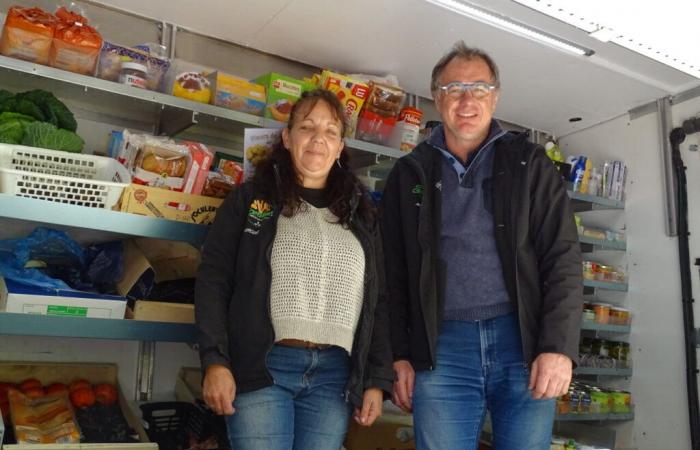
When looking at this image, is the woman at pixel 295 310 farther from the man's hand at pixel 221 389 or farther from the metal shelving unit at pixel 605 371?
the metal shelving unit at pixel 605 371

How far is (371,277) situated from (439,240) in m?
0.22

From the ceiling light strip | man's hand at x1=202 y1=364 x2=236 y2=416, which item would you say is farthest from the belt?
the ceiling light strip

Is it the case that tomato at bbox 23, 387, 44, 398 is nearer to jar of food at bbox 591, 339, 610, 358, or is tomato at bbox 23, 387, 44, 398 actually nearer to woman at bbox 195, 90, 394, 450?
woman at bbox 195, 90, 394, 450

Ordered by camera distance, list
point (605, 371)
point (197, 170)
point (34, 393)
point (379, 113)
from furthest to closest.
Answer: point (605, 371)
point (379, 113)
point (34, 393)
point (197, 170)

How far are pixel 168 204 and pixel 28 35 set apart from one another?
0.78m

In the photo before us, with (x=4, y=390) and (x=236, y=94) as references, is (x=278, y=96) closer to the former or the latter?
(x=236, y=94)

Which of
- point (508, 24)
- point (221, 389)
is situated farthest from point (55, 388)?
point (508, 24)

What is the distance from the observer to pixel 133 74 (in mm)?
2316

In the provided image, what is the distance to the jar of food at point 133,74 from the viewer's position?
230 cm

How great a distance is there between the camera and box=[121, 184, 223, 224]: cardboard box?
1.95 metres

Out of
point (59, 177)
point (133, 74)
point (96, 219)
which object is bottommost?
point (96, 219)

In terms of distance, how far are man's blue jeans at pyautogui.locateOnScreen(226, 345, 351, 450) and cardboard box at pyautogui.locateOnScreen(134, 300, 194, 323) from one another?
21.2 inches

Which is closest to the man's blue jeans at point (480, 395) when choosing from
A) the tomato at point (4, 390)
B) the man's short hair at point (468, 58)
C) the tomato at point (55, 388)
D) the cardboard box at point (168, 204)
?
the man's short hair at point (468, 58)

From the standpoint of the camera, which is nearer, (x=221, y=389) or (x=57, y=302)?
(x=221, y=389)
